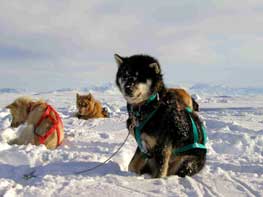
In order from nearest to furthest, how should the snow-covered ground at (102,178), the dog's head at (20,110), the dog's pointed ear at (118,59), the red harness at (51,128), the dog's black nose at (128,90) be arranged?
the snow-covered ground at (102,178), the dog's black nose at (128,90), the dog's pointed ear at (118,59), the red harness at (51,128), the dog's head at (20,110)

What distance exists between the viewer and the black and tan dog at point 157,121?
487cm

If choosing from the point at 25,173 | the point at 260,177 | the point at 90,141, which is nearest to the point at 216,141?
the point at 90,141

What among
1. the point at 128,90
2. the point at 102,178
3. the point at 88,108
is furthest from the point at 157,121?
the point at 88,108

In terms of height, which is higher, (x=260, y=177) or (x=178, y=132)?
(x=178, y=132)

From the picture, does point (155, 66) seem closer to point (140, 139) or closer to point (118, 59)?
point (118, 59)

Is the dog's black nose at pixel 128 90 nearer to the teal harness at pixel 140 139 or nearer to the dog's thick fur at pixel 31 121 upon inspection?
the teal harness at pixel 140 139

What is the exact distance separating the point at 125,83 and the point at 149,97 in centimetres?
35

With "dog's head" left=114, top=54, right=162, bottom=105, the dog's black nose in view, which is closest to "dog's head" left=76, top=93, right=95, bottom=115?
"dog's head" left=114, top=54, right=162, bottom=105

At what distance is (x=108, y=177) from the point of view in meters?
4.89

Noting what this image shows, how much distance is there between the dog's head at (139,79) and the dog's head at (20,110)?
3752 mm

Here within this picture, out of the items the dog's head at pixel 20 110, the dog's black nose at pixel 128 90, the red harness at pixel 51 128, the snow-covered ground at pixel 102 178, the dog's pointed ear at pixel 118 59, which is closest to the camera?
the snow-covered ground at pixel 102 178

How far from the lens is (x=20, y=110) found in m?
8.20

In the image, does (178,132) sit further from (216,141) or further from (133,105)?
(216,141)

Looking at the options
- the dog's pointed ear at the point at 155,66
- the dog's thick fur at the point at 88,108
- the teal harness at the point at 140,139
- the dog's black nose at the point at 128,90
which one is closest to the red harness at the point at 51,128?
the teal harness at the point at 140,139
